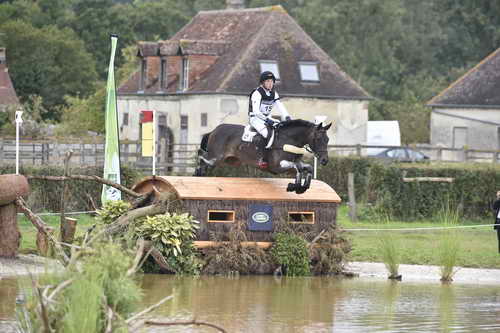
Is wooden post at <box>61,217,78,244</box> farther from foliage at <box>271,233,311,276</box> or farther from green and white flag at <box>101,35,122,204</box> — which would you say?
green and white flag at <box>101,35,122,204</box>

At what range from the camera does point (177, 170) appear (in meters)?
40.7

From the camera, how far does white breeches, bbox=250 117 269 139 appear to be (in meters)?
20.3

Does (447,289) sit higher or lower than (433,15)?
lower

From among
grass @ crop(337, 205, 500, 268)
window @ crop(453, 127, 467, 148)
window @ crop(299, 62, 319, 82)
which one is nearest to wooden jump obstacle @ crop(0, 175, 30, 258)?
grass @ crop(337, 205, 500, 268)

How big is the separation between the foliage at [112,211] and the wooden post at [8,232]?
4.55 ft

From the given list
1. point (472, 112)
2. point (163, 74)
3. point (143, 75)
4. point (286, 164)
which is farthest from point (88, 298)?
point (472, 112)

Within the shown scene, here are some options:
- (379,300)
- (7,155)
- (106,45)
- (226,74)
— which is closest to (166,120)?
(226,74)

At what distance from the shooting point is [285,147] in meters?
20.2

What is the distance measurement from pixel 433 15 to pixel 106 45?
Answer: 2603cm

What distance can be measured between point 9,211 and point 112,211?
1.73 meters

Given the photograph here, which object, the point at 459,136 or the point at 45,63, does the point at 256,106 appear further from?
the point at 45,63

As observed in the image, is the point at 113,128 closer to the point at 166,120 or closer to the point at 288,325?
the point at 288,325

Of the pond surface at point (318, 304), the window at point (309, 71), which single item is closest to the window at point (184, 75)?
the window at point (309, 71)

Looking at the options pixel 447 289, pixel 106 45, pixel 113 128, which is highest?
pixel 106 45
